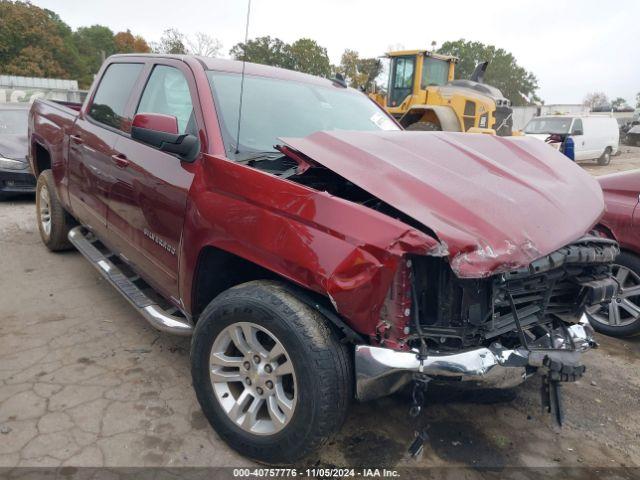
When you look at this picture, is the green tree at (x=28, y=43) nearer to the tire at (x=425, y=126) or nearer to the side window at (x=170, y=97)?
the tire at (x=425, y=126)

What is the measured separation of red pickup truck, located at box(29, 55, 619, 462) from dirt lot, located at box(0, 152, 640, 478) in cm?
41

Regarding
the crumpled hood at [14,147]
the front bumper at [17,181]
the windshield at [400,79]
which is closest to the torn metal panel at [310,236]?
the front bumper at [17,181]

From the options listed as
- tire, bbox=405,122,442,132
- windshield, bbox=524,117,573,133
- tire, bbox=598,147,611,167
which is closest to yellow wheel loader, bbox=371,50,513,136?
tire, bbox=405,122,442,132

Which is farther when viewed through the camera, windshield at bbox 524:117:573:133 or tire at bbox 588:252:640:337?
windshield at bbox 524:117:573:133

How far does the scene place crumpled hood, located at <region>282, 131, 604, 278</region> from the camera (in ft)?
6.45

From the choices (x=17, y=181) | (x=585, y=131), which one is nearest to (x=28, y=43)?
(x=17, y=181)

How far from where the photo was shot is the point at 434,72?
42.6 feet

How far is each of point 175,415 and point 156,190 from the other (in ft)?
4.21

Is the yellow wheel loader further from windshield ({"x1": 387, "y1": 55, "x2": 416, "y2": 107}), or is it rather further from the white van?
the white van

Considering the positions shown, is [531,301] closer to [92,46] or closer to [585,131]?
[585,131]

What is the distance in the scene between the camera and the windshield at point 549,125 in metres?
16.9

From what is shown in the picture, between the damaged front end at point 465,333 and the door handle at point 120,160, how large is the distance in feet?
6.87

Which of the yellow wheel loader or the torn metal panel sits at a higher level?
the yellow wheel loader

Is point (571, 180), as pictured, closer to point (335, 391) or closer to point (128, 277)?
point (335, 391)
